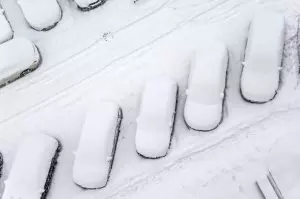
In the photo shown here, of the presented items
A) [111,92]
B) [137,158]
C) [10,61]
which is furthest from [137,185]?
[10,61]

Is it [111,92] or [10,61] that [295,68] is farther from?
[10,61]

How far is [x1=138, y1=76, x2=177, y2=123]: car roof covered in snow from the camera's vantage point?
12844 millimetres

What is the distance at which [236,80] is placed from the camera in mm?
13633

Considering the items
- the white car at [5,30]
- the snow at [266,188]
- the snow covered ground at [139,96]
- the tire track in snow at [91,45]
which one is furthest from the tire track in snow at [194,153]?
the white car at [5,30]

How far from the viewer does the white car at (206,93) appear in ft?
42.0

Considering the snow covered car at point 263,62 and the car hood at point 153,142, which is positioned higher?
the snow covered car at point 263,62

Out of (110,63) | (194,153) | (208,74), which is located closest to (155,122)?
(194,153)

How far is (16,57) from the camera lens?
1406 cm

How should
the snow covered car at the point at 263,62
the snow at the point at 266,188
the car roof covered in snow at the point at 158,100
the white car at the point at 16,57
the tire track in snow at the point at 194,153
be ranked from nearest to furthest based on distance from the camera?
the snow at the point at 266,188 → the snow covered car at the point at 263,62 → the car roof covered in snow at the point at 158,100 → the tire track in snow at the point at 194,153 → the white car at the point at 16,57

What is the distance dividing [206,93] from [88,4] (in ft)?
15.4

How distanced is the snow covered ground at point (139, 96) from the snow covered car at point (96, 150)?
440 millimetres

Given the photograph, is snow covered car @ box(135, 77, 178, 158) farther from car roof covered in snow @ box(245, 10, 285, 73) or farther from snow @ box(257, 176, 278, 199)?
snow @ box(257, 176, 278, 199)

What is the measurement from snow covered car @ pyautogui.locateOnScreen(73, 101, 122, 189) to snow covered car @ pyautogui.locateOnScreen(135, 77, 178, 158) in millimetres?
760

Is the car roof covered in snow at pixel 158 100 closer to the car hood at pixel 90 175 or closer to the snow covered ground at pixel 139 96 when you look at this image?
the snow covered ground at pixel 139 96
